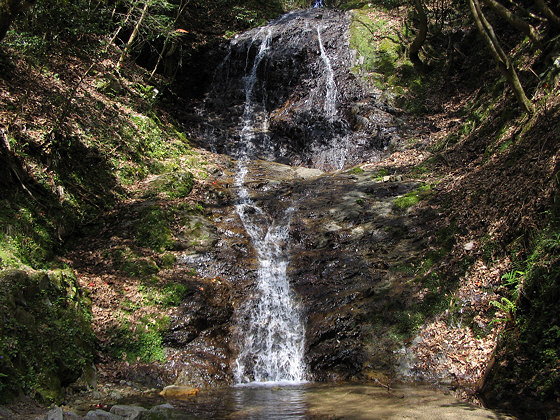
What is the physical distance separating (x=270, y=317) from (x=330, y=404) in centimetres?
286

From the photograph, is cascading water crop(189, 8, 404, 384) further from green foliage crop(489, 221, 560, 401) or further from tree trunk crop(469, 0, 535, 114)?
tree trunk crop(469, 0, 535, 114)

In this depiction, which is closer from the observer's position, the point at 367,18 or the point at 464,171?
the point at 464,171

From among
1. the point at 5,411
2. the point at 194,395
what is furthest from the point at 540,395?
the point at 5,411

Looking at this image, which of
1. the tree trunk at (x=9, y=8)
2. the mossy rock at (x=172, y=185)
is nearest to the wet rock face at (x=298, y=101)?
the mossy rock at (x=172, y=185)

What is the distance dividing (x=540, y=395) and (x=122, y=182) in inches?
369

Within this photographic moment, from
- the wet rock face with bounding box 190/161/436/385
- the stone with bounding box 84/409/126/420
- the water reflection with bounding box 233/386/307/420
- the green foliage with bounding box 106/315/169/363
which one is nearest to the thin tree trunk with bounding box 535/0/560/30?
the wet rock face with bounding box 190/161/436/385

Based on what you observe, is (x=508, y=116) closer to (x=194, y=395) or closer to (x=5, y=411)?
(x=194, y=395)

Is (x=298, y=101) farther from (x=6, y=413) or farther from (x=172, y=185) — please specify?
(x=6, y=413)

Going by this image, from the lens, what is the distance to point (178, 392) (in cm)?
550

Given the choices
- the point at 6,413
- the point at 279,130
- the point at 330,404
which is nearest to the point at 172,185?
the point at 279,130

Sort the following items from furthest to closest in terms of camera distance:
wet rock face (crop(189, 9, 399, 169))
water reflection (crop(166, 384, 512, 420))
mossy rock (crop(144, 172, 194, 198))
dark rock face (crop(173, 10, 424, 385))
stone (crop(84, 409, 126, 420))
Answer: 1. wet rock face (crop(189, 9, 399, 169))
2. mossy rock (crop(144, 172, 194, 198))
3. dark rock face (crop(173, 10, 424, 385))
4. water reflection (crop(166, 384, 512, 420))
5. stone (crop(84, 409, 126, 420))

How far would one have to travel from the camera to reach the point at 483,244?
6.21 meters

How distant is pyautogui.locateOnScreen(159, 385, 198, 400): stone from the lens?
5383 millimetres

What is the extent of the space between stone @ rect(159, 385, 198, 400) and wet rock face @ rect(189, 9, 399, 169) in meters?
9.64
